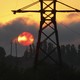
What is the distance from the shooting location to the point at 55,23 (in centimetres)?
4497

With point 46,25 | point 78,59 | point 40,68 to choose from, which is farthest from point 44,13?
point 78,59

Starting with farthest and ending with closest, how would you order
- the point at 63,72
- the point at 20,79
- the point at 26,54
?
the point at 26,54, the point at 63,72, the point at 20,79

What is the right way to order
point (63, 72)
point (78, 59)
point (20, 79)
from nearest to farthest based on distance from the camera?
1. point (20, 79)
2. point (63, 72)
3. point (78, 59)

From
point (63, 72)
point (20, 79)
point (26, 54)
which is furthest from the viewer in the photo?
point (26, 54)

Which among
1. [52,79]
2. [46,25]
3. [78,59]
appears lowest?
[78,59]

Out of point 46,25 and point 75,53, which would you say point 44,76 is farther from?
point 75,53

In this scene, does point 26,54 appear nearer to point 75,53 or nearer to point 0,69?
point 75,53

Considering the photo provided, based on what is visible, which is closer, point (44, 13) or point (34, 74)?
point (34, 74)

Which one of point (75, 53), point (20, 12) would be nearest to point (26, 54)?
point (75, 53)

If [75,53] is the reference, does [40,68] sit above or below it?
above

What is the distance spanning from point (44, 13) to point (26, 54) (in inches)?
5664

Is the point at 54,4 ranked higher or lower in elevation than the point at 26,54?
higher

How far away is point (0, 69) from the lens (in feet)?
134

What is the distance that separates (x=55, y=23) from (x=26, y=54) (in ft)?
472
